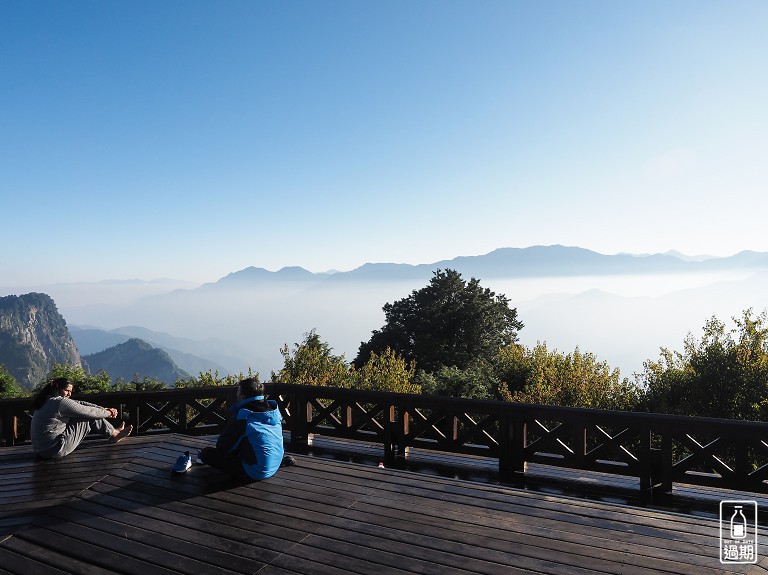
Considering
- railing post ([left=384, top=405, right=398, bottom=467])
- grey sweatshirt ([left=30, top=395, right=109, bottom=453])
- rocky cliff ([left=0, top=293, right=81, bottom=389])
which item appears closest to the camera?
grey sweatshirt ([left=30, top=395, right=109, bottom=453])

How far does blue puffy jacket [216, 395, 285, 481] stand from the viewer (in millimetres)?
5746

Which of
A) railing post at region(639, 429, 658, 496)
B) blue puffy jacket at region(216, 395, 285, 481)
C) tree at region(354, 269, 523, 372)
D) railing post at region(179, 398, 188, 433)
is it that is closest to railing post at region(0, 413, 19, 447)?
railing post at region(179, 398, 188, 433)

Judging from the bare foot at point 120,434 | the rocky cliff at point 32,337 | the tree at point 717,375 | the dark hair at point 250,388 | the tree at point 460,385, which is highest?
the dark hair at point 250,388

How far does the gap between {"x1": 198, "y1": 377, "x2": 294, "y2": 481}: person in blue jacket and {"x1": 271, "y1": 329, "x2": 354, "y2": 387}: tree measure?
71.7 ft

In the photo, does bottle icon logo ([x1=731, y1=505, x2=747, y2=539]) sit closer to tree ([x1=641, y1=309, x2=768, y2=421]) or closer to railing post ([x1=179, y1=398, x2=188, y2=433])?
railing post ([x1=179, y1=398, x2=188, y2=433])

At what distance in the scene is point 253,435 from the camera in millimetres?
5750

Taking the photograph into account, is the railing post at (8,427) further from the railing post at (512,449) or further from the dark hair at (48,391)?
the railing post at (512,449)

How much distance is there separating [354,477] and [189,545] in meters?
2.08

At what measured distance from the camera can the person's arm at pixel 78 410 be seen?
676 centimetres

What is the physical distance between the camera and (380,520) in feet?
15.8

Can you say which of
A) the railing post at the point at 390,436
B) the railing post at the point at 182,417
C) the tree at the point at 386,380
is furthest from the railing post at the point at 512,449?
the tree at the point at 386,380

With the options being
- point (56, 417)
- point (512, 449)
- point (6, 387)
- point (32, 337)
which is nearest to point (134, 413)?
point (56, 417)

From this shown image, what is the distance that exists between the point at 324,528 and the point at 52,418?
13.6 ft

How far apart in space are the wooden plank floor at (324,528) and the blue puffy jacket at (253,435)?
20 cm
